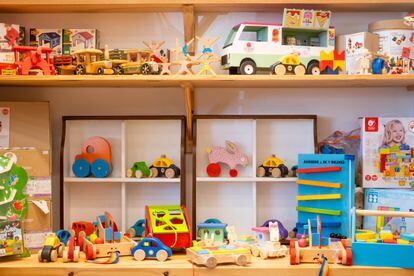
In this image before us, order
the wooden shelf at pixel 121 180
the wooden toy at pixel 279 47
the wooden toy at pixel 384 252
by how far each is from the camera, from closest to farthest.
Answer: the wooden toy at pixel 384 252 → the wooden toy at pixel 279 47 → the wooden shelf at pixel 121 180

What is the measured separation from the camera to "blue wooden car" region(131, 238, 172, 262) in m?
1.62

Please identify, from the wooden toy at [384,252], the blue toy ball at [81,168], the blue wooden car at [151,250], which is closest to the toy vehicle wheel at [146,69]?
the blue toy ball at [81,168]

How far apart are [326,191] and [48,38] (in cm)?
102

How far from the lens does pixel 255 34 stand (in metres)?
1.91

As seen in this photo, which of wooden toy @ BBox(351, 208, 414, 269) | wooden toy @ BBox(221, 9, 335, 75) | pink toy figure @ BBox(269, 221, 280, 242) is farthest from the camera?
wooden toy @ BBox(221, 9, 335, 75)

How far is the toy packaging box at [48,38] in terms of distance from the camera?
1911 mm

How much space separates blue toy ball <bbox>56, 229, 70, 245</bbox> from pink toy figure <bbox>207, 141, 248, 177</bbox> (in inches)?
18.9

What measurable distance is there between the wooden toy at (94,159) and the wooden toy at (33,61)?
28 cm

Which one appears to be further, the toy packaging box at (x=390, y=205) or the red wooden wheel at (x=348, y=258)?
the toy packaging box at (x=390, y=205)

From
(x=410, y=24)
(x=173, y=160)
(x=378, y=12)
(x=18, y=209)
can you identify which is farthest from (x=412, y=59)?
(x=18, y=209)

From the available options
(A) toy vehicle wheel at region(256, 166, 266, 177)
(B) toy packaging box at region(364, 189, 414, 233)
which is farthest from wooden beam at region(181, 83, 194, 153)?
(B) toy packaging box at region(364, 189, 414, 233)

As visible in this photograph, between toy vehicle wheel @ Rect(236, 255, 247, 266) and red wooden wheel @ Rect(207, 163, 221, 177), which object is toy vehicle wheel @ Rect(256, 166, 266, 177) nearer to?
red wooden wheel @ Rect(207, 163, 221, 177)

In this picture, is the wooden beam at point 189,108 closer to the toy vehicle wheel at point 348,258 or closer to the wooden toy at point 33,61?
the wooden toy at point 33,61

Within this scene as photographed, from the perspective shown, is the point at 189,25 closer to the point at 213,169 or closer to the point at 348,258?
the point at 213,169
